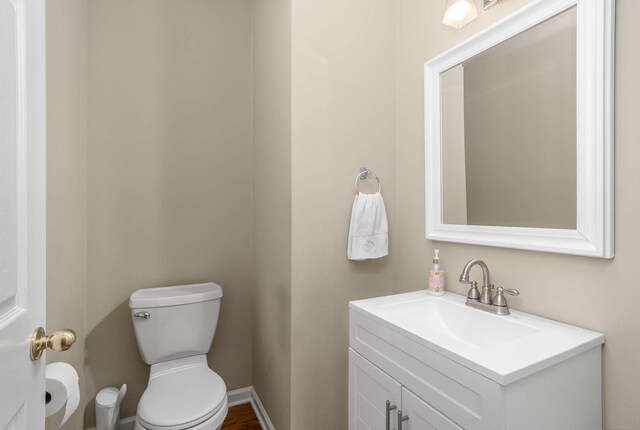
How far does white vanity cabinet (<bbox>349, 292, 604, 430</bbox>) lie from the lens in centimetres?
71

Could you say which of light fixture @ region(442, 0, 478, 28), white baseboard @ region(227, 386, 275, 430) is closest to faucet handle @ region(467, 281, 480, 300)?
light fixture @ region(442, 0, 478, 28)

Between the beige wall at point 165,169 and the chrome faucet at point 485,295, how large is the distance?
134 centimetres

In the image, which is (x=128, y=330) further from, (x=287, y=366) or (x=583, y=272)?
(x=583, y=272)

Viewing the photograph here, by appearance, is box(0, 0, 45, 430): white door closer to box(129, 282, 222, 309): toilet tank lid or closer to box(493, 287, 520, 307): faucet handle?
box(129, 282, 222, 309): toilet tank lid

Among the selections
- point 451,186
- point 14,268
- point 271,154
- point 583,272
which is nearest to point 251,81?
point 271,154

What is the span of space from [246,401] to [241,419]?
0.52ft

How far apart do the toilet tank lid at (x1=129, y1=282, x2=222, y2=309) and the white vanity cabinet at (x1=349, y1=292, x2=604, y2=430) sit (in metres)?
0.96

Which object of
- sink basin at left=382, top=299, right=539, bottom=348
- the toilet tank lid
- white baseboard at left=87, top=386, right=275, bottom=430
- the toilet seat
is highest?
sink basin at left=382, top=299, right=539, bottom=348

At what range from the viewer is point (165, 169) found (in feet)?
6.07

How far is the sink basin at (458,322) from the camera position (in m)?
1.00

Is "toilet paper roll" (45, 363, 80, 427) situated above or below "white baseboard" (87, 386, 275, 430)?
above

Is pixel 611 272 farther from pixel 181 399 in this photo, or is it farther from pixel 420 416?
pixel 181 399

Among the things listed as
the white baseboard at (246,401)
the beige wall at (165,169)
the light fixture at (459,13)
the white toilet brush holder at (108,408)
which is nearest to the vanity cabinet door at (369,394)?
the white baseboard at (246,401)

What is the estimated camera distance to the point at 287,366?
146 cm
